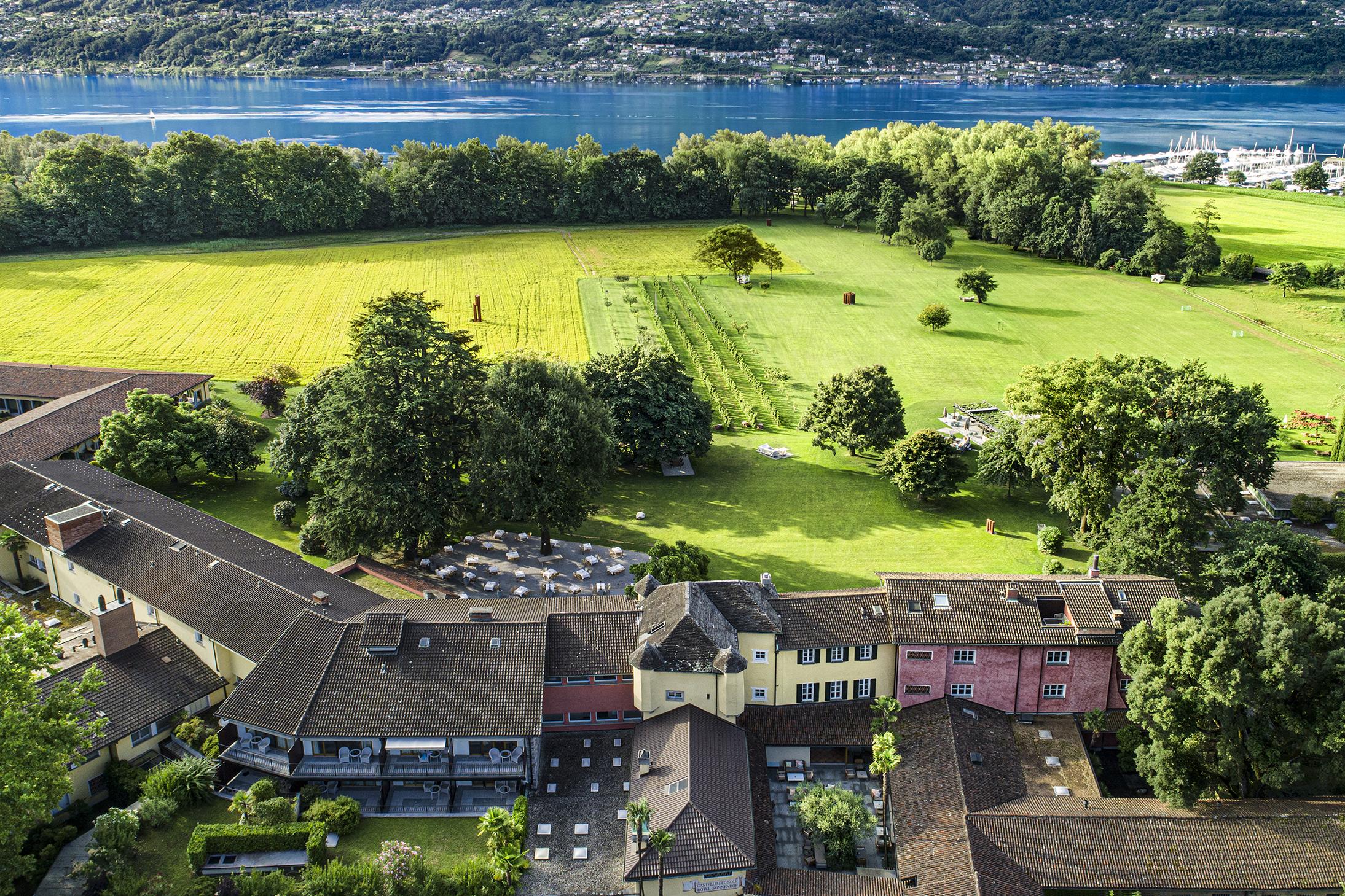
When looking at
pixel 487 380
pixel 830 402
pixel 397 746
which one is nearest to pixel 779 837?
pixel 397 746

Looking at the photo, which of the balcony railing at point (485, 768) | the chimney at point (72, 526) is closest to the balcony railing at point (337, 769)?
the balcony railing at point (485, 768)

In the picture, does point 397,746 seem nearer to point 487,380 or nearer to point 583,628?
point 583,628

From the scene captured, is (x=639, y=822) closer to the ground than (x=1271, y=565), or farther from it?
closer to the ground

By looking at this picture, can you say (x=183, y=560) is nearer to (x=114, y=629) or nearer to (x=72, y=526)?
(x=114, y=629)

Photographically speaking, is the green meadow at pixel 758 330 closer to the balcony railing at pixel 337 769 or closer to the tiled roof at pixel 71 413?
the tiled roof at pixel 71 413

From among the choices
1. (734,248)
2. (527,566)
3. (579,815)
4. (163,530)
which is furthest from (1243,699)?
(734,248)
